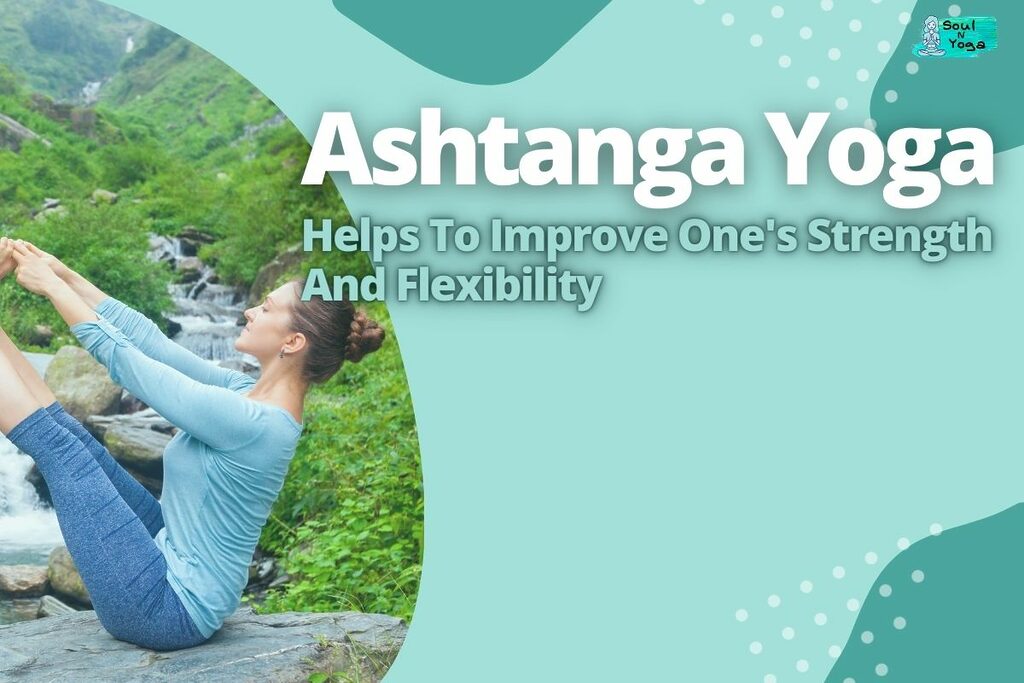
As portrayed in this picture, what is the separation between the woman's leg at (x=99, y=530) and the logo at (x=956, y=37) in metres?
2.65

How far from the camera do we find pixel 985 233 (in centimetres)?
357

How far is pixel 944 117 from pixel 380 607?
8.20 feet

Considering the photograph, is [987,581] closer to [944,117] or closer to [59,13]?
[944,117]

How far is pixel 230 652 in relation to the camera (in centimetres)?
324

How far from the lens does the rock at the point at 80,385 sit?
4.69m

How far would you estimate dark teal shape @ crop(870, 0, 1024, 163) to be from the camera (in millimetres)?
3535

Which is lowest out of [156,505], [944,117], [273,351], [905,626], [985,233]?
[905,626]

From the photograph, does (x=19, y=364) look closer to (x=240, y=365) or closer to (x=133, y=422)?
(x=133, y=422)

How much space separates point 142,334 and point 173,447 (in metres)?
0.35

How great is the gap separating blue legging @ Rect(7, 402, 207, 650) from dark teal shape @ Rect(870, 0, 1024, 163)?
2.43 metres

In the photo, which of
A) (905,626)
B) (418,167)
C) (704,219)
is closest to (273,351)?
(418,167)

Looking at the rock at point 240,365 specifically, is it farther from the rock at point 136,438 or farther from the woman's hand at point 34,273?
the woman's hand at point 34,273

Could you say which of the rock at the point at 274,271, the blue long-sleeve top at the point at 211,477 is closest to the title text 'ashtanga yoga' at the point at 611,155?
the blue long-sleeve top at the point at 211,477

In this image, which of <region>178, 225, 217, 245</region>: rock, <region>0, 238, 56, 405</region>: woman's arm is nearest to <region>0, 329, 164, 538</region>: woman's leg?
<region>0, 238, 56, 405</region>: woman's arm
